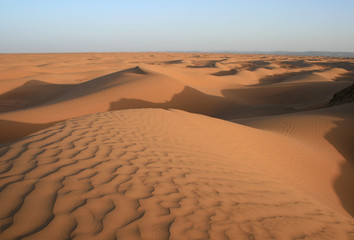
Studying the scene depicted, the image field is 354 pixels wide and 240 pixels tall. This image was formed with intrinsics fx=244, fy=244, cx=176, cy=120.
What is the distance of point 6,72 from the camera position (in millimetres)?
20719

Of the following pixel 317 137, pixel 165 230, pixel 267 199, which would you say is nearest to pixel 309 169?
pixel 317 137

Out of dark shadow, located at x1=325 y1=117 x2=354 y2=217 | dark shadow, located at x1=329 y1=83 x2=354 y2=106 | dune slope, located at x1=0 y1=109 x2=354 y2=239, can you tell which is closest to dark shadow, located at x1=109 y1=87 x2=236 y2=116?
dark shadow, located at x1=329 y1=83 x2=354 y2=106

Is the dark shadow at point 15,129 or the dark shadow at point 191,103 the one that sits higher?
the dark shadow at point 15,129

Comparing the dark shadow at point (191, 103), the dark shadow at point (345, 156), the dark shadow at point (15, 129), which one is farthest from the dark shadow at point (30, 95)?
the dark shadow at point (345, 156)

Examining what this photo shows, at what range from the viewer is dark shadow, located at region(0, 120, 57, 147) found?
23.8 feet

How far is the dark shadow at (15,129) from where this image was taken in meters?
7.26

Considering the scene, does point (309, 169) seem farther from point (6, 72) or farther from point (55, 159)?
point (6, 72)

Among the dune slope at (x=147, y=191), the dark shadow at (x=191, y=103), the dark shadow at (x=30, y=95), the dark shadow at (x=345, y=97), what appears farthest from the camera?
the dark shadow at (x=30, y=95)

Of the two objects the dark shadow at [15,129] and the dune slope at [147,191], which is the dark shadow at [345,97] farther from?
the dark shadow at [15,129]

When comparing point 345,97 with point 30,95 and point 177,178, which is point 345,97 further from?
point 30,95

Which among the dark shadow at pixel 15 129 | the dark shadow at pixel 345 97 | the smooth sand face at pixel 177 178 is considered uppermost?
the smooth sand face at pixel 177 178

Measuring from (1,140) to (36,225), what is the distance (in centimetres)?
669

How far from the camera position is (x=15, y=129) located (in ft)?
25.2

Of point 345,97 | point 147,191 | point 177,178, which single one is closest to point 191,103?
point 345,97
